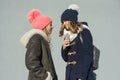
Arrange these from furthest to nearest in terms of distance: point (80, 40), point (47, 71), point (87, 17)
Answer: point (87, 17), point (80, 40), point (47, 71)

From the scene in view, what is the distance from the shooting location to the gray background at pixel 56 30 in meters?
3.62

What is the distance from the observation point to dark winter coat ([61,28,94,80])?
2.55m

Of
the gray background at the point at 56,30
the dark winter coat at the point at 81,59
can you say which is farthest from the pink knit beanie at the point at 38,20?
the gray background at the point at 56,30

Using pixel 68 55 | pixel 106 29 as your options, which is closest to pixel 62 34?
pixel 68 55

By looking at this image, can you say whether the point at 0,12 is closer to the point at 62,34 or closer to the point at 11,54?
the point at 11,54

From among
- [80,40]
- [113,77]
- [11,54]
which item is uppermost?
[80,40]

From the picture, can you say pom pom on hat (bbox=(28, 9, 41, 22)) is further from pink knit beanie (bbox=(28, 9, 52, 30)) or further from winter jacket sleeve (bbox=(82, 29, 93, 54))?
winter jacket sleeve (bbox=(82, 29, 93, 54))

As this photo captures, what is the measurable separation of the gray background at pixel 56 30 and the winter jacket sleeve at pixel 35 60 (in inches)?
48.4

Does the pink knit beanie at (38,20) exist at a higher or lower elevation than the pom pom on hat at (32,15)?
lower

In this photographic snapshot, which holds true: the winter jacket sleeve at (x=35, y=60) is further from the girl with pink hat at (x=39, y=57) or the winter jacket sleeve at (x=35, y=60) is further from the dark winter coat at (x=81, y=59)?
the dark winter coat at (x=81, y=59)

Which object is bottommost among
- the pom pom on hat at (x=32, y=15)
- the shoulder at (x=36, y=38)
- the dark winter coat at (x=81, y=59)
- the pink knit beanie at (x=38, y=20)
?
the dark winter coat at (x=81, y=59)

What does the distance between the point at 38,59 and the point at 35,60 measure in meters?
0.02

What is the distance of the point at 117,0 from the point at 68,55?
1593 mm

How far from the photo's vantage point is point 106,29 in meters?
3.97
